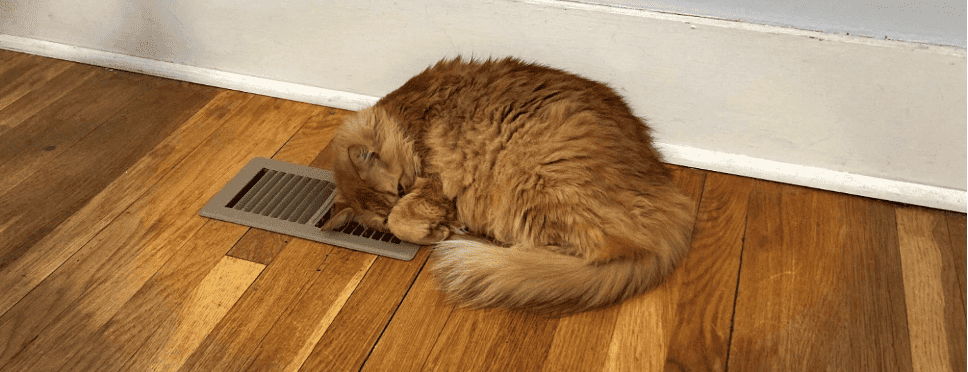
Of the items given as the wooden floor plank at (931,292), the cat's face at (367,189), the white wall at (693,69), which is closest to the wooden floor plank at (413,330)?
the cat's face at (367,189)

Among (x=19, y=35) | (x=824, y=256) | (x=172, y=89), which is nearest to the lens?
(x=824, y=256)

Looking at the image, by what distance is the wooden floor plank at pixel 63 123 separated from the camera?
1949 mm

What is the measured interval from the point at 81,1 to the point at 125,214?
3.86 ft

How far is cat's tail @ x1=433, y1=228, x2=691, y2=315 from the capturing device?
1340 mm

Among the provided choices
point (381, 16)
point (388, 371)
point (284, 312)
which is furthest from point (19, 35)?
point (388, 371)

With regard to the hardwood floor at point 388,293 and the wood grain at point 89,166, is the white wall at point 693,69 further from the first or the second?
the wood grain at point 89,166

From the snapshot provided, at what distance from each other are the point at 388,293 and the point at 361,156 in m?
0.34

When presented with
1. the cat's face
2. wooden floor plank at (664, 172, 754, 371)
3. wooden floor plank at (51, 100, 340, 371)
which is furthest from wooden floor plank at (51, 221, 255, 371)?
wooden floor plank at (664, 172, 754, 371)

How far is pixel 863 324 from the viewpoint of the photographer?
139 cm

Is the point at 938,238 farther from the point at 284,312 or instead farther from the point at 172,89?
the point at 172,89

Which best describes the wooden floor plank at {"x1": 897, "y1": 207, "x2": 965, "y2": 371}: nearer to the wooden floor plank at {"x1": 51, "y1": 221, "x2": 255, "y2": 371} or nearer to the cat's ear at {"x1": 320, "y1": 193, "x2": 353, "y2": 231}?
the cat's ear at {"x1": 320, "y1": 193, "x2": 353, "y2": 231}

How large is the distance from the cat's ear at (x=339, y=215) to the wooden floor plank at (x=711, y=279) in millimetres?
837

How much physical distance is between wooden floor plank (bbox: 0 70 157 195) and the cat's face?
41.7 inches

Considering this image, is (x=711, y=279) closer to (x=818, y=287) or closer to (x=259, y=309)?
(x=818, y=287)
